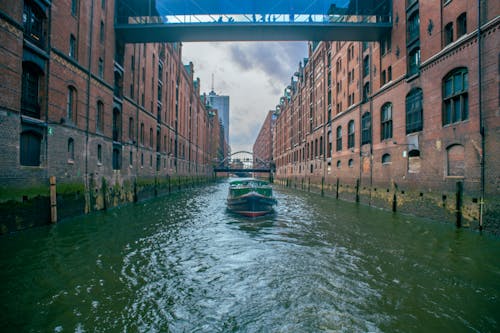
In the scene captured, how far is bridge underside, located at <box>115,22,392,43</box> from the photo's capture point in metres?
18.5

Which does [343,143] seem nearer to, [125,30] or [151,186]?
[151,186]

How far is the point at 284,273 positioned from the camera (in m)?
6.60

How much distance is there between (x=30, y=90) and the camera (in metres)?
12.0

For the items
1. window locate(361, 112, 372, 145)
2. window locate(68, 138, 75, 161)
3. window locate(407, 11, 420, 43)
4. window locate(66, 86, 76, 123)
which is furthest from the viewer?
window locate(361, 112, 372, 145)

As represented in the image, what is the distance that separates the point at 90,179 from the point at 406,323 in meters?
16.5

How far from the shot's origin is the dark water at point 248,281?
448 centimetres

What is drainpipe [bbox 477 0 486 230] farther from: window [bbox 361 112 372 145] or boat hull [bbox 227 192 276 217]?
window [bbox 361 112 372 145]

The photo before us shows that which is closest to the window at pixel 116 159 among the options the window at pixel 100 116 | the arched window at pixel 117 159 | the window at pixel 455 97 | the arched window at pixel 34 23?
the arched window at pixel 117 159

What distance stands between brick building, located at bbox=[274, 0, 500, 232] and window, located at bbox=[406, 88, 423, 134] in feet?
0.18

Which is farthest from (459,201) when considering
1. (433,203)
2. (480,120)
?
(480,120)

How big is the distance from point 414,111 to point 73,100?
62.7ft

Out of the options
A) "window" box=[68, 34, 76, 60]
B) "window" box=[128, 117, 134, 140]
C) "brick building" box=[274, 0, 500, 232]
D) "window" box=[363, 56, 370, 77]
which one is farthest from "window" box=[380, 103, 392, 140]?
"window" box=[128, 117, 134, 140]

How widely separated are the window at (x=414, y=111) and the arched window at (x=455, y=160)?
2.74 metres

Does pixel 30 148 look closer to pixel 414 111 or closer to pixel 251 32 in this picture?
pixel 251 32
